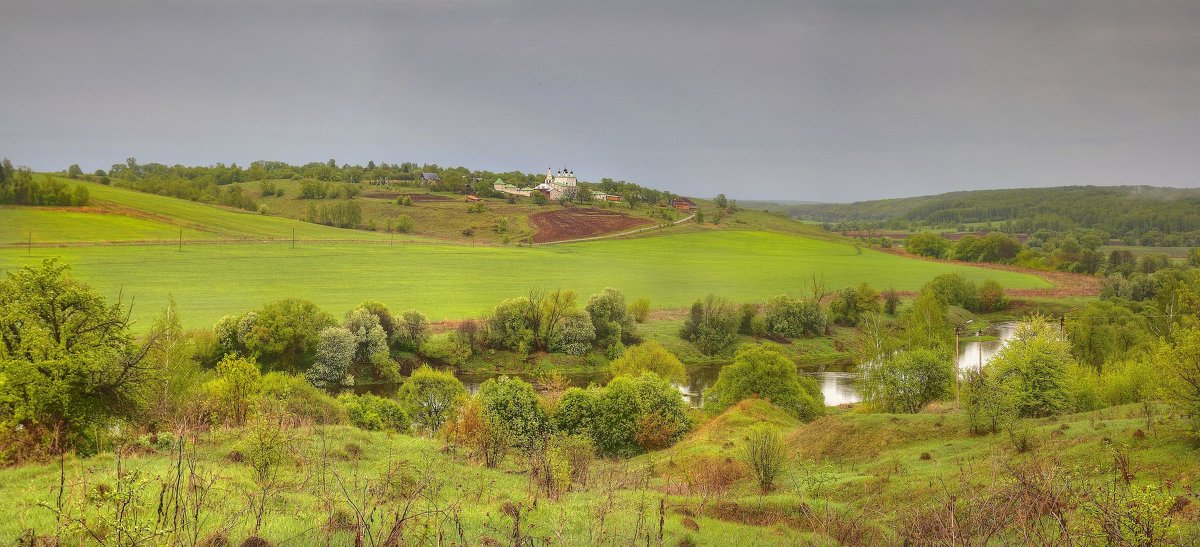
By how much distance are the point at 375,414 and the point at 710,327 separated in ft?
135

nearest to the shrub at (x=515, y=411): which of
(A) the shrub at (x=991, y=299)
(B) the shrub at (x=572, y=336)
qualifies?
(B) the shrub at (x=572, y=336)

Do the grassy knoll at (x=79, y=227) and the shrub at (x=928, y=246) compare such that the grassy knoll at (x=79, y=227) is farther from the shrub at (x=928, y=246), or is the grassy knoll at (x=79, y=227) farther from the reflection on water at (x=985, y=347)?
the shrub at (x=928, y=246)

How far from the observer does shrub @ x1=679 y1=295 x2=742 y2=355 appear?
66250 mm

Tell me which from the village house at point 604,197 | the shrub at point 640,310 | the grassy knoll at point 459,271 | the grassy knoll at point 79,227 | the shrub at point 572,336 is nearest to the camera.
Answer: the grassy knoll at point 79,227

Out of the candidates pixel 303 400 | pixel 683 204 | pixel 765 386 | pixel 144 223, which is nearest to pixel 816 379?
pixel 765 386

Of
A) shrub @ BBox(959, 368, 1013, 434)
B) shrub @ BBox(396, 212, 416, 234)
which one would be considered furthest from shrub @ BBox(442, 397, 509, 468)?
shrub @ BBox(396, 212, 416, 234)

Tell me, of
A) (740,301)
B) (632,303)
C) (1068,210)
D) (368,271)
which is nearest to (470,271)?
(368,271)

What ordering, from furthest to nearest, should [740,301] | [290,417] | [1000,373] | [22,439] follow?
[740,301], [1000,373], [290,417], [22,439]

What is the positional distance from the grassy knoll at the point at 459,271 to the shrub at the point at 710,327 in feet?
33.7

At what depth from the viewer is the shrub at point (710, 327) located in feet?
217

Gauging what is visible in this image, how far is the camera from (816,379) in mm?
60031

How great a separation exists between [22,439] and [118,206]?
3023 inches

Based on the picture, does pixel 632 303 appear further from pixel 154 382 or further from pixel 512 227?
pixel 154 382

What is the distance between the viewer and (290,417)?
20641 mm
